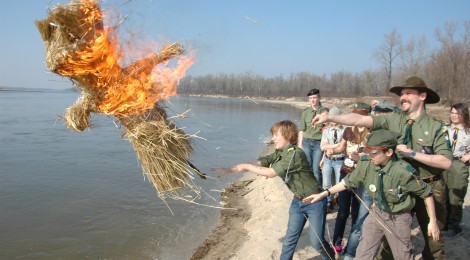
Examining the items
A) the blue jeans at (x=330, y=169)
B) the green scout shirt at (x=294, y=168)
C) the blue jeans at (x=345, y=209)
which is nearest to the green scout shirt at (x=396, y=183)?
the green scout shirt at (x=294, y=168)

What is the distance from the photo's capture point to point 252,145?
19516 millimetres

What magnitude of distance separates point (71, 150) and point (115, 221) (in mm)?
9892

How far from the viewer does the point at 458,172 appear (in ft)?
18.1

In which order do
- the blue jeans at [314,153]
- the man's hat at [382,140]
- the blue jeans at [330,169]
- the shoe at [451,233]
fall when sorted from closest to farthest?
the man's hat at [382,140] < the shoe at [451,233] < the blue jeans at [330,169] < the blue jeans at [314,153]

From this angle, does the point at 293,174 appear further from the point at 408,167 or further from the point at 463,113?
the point at 463,113

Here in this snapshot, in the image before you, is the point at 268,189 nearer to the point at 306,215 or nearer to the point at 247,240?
the point at 247,240

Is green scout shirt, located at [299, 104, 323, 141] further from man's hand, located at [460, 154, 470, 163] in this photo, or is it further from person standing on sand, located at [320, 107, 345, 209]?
man's hand, located at [460, 154, 470, 163]

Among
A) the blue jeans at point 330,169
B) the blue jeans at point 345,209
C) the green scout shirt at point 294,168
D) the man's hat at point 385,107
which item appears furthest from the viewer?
the blue jeans at point 330,169

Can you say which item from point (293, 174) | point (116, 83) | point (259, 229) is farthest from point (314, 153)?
point (116, 83)

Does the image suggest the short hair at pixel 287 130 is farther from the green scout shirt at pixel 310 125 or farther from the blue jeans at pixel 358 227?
the green scout shirt at pixel 310 125

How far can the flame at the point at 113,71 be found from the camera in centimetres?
371

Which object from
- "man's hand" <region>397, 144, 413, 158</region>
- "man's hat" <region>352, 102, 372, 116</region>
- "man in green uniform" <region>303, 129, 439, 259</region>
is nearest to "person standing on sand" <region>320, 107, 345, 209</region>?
"man's hat" <region>352, 102, 372, 116</region>

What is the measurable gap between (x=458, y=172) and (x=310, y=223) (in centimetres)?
295

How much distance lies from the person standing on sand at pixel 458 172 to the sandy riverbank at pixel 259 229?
0.25m
